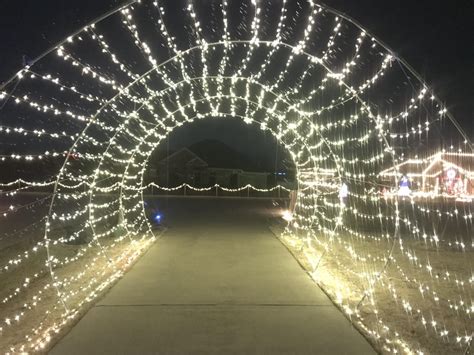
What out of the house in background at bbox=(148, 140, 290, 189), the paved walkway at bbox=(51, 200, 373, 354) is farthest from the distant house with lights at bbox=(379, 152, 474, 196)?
the house in background at bbox=(148, 140, 290, 189)

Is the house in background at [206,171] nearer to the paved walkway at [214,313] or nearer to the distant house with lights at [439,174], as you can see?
the distant house with lights at [439,174]

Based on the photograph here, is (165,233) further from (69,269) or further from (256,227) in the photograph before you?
(69,269)

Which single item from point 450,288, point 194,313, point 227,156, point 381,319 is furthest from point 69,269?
point 227,156

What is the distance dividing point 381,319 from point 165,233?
7.84 m

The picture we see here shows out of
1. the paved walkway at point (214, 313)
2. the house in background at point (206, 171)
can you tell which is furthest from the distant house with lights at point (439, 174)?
the house in background at point (206, 171)

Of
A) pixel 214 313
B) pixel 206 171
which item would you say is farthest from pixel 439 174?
pixel 206 171

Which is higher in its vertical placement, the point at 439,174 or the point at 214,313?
the point at 439,174

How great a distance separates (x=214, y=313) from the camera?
5004 mm

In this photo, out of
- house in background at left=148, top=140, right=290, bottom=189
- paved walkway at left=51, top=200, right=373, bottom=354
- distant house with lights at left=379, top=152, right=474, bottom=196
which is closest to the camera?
paved walkway at left=51, top=200, right=373, bottom=354

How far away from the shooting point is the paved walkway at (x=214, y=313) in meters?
4.07

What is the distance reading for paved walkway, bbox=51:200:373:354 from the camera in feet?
13.4

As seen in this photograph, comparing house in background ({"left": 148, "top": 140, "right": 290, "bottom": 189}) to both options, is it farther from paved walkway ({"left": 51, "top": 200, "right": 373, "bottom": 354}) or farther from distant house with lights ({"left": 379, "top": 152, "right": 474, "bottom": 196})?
paved walkway ({"left": 51, "top": 200, "right": 373, "bottom": 354})

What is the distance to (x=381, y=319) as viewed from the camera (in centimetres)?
499

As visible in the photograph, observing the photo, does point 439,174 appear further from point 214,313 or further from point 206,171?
point 206,171
